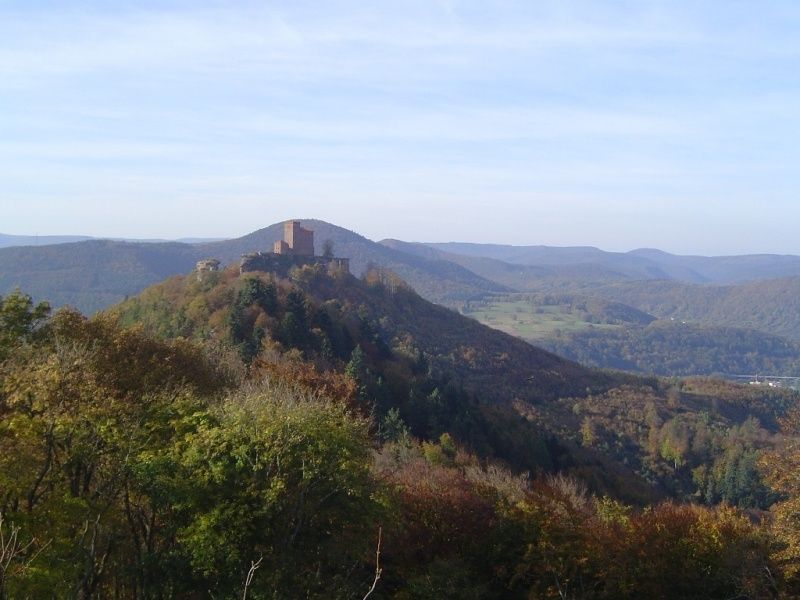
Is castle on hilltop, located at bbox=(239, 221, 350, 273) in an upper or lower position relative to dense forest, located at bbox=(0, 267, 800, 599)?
upper

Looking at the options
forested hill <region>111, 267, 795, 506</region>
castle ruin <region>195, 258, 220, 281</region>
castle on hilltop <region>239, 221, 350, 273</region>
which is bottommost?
forested hill <region>111, 267, 795, 506</region>

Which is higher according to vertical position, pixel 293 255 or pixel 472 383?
pixel 293 255

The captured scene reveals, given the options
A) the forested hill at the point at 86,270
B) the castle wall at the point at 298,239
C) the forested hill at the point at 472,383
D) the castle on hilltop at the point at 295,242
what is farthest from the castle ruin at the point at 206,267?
the forested hill at the point at 86,270

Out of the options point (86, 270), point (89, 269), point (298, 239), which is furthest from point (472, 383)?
point (89, 269)

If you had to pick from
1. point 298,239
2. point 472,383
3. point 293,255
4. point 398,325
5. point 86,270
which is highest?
point 298,239

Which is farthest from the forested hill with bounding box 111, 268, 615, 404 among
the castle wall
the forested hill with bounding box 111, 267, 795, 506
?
the castle wall

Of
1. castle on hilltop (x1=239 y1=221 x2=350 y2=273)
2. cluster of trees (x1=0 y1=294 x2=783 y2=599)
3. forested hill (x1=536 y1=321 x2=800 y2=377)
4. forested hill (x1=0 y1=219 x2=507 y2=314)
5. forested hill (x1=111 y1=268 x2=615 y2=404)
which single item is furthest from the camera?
forested hill (x1=536 y1=321 x2=800 y2=377)

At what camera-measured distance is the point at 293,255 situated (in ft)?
259

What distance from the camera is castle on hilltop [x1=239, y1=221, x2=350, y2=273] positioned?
74438 millimetres

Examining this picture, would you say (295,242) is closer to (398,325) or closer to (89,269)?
(398,325)


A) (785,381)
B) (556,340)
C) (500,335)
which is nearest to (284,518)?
(500,335)

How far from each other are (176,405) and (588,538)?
30.0 feet

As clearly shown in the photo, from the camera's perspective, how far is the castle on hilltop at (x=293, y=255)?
74.4 m

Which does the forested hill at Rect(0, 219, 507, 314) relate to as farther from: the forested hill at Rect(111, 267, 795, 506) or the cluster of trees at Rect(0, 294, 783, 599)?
the cluster of trees at Rect(0, 294, 783, 599)
